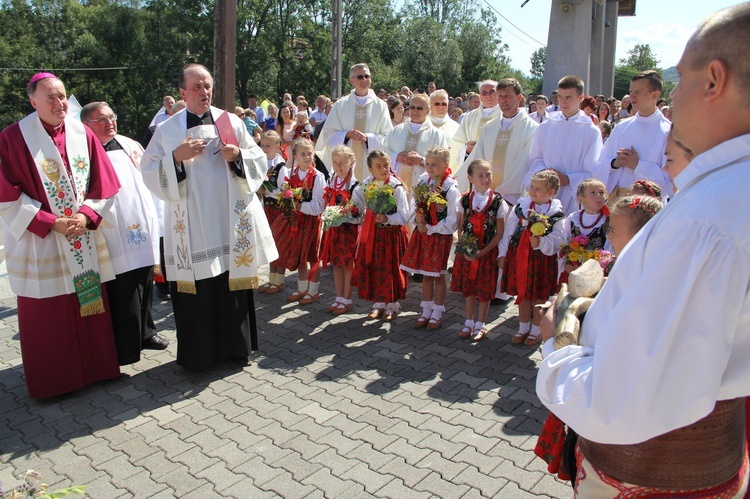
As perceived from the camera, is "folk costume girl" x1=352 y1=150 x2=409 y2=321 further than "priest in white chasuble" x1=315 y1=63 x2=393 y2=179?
No

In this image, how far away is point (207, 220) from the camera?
4887mm

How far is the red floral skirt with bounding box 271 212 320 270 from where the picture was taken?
23.1 feet

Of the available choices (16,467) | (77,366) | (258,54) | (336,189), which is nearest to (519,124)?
(336,189)

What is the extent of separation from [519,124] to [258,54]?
A: 107ft

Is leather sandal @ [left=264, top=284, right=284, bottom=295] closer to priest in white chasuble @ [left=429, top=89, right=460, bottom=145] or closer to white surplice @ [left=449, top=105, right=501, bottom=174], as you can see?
white surplice @ [left=449, top=105, right=501, bottom=174]

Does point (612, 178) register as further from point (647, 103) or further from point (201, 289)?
point (201, 289)

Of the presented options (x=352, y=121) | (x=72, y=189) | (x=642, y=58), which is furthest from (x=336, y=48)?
(x=642, y=58)

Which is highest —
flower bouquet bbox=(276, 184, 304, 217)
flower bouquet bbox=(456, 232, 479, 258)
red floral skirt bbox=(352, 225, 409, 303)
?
flower bouquet bbox=(276, 184, 304, 217)

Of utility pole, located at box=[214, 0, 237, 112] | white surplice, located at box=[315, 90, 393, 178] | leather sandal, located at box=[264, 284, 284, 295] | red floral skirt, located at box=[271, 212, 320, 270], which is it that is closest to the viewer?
utility pole, located at box=[214, 0, 237, 112]

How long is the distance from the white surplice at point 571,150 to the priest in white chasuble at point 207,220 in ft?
9.75

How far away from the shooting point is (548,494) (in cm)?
334

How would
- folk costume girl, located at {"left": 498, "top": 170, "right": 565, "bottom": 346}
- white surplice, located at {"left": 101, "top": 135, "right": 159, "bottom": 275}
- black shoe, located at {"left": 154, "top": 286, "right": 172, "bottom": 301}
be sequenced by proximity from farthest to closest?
black shoe, located at {"left": 154, "top": 286, "right": 172, "bottom": 301}, folk costume girl, located at {"left": 498, "top": 170, "right": 565, "bottom": 346}, white surplice, located at {"left": 101, "top": 135, "right": 159, "bottom": 275}

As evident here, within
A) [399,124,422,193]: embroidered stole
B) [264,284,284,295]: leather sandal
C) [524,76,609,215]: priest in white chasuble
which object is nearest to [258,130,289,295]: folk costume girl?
[264,284,284,295]: leather sandal

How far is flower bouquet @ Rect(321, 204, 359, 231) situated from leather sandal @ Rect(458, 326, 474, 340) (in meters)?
1.63
